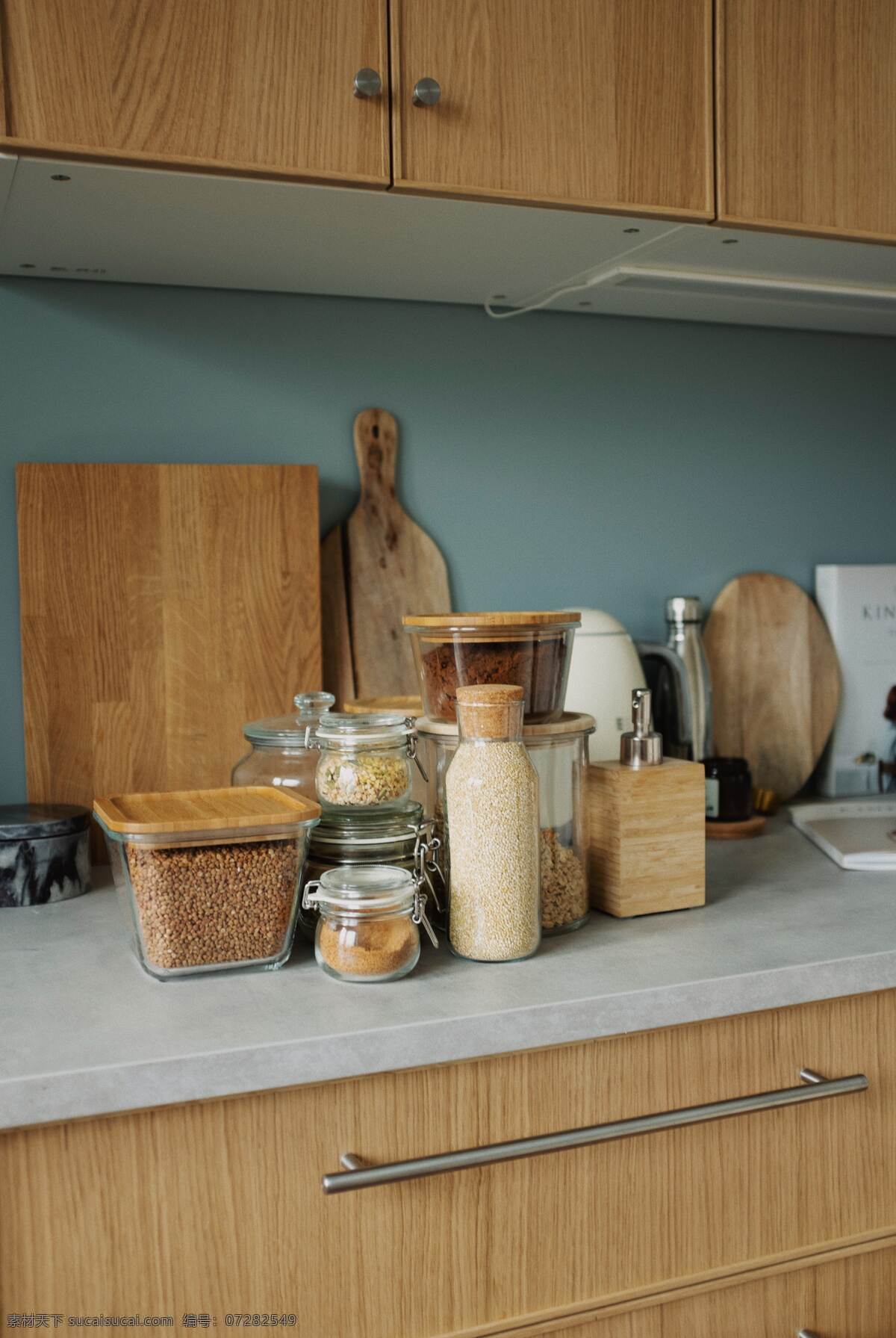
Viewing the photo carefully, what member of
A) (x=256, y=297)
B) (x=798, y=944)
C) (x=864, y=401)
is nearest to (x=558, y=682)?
(x=798, y=944)

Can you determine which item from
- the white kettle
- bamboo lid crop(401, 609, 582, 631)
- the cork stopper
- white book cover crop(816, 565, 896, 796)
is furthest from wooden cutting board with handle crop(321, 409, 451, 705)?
white book cover crop(816, 565, 896, 796)

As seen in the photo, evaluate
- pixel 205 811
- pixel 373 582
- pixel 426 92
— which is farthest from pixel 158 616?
pixel 426 92

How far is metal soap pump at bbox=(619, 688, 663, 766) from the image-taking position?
132cm

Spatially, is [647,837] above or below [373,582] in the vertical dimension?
below

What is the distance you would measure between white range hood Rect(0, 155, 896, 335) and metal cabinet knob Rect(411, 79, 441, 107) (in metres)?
0.10

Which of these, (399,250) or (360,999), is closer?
(360,999)

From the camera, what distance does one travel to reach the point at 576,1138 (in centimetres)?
104

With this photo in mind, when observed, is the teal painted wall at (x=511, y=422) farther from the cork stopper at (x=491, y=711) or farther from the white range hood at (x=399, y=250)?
the cork stopper at (x=491, y=711)

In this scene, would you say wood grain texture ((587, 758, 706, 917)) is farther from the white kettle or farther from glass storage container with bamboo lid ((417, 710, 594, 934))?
the white kettle

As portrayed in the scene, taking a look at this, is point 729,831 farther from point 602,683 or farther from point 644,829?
point 644,829

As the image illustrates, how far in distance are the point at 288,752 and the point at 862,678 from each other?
109 cm

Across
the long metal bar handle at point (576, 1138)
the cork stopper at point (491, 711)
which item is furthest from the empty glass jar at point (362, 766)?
the long metal bar handle at point (576, 1138)

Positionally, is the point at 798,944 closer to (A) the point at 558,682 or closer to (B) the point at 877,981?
(B) the point at 877,981

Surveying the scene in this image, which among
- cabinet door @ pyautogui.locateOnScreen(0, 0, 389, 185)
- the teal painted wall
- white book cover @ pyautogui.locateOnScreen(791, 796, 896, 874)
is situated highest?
cabinet door @ pyautogui.locateOnScreen(0, 0, 389, 185)
